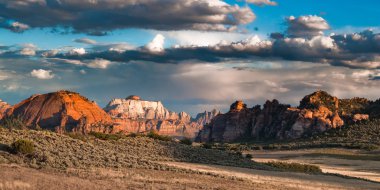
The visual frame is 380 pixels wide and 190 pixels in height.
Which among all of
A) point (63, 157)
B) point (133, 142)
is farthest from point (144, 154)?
point (63, 157)

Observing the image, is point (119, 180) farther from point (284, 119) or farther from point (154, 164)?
point (284, 119)

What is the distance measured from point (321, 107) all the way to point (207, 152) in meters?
124

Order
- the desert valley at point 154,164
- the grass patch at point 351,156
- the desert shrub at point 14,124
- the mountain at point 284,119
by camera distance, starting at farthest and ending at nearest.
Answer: the mountain at point 284,119 → the grass patch at point 351,156 → the desert shrub at point 14,124 → the desert valley at point 154,164

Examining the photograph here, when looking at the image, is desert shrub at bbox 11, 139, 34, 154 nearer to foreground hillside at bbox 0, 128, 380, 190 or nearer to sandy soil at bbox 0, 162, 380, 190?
foreground hillside at bbox 0, 128, 380, 190

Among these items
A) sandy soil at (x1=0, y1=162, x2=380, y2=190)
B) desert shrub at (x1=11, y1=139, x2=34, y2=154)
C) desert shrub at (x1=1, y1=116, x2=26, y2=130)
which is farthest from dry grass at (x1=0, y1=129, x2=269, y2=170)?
desert shrub at (x1=1, y1=116, x2=26, y2=130)

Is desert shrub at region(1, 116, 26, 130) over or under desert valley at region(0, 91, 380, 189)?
over

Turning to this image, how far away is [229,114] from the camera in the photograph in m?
197

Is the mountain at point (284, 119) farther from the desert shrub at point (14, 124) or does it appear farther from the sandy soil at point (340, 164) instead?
the desert shrub at point (14, 124)

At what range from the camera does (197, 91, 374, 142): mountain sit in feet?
532

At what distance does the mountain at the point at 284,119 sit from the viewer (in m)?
162

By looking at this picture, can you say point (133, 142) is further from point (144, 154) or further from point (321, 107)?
point (321, 107)

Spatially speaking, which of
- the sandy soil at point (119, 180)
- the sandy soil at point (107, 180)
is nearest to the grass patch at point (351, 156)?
the sandy soil at point (119, 180)

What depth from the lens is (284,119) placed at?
565 ft

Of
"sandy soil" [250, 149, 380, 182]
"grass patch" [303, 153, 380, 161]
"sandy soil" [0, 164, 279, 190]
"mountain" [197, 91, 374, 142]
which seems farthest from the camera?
"mountain" [197, 91, 374, 142]
